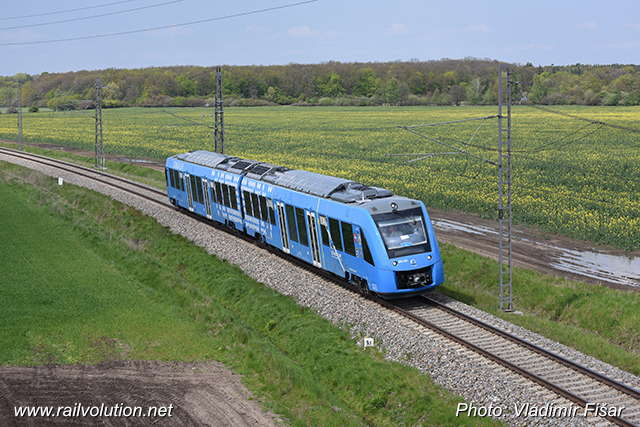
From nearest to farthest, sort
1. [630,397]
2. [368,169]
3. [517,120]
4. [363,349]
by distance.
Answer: [630,397] < [363,349] < [368,169] < [517,120]

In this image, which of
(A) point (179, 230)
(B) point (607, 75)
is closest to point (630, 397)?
(A) point (179, 230)

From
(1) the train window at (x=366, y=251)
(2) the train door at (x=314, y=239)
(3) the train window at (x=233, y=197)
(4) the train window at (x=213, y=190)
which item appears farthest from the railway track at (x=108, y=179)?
(1) the train window at (x=366, y=251)

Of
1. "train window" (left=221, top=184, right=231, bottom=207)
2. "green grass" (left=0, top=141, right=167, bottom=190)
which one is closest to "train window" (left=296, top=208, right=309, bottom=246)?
"train window" (left=221, top=184, right=231, bottom=207)

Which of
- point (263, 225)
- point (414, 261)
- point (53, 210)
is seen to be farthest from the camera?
point (53, 210)

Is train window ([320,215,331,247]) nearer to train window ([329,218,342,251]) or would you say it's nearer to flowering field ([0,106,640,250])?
train window ([329,218,342,251])

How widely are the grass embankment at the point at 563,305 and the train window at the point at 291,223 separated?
19.9 feet

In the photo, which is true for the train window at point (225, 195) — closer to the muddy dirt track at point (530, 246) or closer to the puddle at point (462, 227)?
the muddy dirt track at point (530, 246)

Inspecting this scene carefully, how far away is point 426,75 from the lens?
195 meters

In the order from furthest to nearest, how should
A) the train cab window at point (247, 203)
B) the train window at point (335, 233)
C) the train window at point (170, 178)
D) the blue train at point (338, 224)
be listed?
the train window at point (170, 178), the train cab window at point (247, 203), the train window at point (335, 233), the blue train at point (338, 224)

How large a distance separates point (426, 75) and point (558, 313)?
7141 inches

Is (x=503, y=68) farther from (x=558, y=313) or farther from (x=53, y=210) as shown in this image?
(x=53, y=210)

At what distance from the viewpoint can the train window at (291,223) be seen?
2434cm

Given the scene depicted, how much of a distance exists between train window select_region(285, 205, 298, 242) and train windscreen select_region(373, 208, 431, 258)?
5.66m

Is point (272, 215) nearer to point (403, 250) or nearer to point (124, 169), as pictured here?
point (403, 250)
